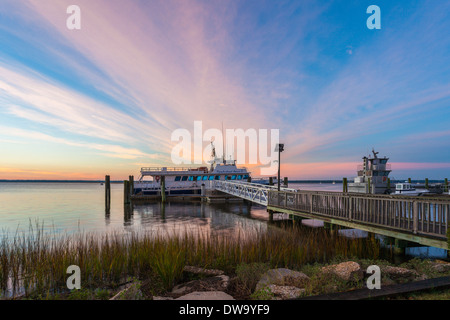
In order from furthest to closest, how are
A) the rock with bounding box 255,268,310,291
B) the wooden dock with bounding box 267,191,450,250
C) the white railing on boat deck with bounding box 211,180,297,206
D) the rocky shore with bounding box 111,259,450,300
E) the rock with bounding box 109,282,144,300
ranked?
the white railing on boat deck with bounding box 211,180,297,206
the wooden dock with bounding box 267,191,450,250
the rock with bounding box 255,268,310,291
the rocky shore with bounding box 111,259,450,300
the rock with bounding box 109,282,144,300

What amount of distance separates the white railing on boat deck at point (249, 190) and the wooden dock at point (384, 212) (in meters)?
5.30

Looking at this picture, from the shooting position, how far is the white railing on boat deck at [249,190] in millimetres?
21103

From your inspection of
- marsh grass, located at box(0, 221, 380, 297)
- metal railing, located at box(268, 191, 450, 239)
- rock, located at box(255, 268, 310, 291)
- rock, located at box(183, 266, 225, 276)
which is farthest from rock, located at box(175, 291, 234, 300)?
metal railing, located at box(268, 191, 450, 239)

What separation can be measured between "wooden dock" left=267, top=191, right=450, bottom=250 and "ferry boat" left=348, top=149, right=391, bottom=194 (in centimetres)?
2593

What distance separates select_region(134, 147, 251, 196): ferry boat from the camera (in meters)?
38.1

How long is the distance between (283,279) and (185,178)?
35339mm

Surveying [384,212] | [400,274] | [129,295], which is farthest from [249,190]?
[129,295]

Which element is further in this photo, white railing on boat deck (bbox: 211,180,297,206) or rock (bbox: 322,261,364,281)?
white railing on boat deck (bbox: 211,180,297,206)

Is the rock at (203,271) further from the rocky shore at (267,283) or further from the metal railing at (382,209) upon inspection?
the metal railing at (382,209)

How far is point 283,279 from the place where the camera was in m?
5.45

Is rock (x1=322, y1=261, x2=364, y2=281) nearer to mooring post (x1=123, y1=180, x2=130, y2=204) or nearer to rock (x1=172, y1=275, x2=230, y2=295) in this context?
rock (x1=172, y1=275, x2=230, y2=295)

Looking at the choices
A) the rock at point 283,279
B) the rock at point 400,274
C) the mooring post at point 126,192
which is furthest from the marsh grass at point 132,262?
the mooring post at point 126,192

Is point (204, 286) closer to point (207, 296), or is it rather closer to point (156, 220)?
point (207, 296)
